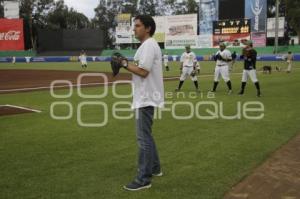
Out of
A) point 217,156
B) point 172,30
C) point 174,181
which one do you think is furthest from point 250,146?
point 172,30

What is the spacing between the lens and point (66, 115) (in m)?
11.3

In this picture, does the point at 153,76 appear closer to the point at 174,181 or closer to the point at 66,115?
the point at 174,181

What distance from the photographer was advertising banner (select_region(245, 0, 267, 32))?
5222 centimetres

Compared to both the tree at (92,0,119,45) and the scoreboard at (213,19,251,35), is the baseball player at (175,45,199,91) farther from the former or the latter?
the tree at (92,0,119,45)

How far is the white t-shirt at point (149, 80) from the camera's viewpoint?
199 inches

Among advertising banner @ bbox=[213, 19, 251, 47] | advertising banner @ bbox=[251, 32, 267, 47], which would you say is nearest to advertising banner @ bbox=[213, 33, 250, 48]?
advertising banner @ bbox=[213, 19, 251, 47]

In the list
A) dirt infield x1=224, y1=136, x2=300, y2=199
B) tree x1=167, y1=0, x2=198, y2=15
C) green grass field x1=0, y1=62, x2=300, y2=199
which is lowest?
dirt infield x1=224, y1=136, x2=300, y2=199

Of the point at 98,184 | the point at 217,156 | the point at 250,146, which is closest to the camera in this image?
the point at 98,184

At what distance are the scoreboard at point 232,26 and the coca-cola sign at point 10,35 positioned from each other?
29.5 m

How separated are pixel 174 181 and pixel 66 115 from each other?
6149mm

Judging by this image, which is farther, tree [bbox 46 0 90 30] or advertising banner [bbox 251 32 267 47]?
tree [bbox 46 0 90 30]

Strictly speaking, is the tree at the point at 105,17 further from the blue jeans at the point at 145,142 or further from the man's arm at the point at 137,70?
the man's arm at the point at 137,70

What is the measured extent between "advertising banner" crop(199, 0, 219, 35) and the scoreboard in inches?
44.1

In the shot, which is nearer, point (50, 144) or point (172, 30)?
point (50, 144)
